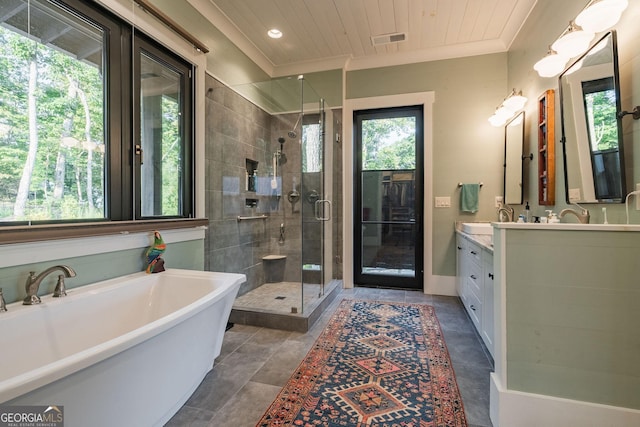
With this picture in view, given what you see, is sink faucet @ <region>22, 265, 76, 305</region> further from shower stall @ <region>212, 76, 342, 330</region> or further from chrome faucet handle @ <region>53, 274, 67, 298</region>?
shower stall @ <region>212, 76, 342, 330</region>

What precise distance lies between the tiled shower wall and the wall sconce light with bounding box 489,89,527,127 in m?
1.85

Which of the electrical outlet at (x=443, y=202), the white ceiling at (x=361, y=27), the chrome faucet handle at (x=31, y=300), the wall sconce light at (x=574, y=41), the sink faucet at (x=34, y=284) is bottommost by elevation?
the chrome faucet handle at (x=31, y=300)

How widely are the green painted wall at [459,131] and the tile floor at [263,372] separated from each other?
116cm

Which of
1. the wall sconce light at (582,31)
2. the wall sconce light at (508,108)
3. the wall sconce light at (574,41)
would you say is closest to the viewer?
the wall sconce light at (582,31)

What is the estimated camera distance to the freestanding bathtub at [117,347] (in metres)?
0.93

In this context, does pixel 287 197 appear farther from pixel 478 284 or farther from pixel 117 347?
pixel 117 347

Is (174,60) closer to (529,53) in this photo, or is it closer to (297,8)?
(297,8)

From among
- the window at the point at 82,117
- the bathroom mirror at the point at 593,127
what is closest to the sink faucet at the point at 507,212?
the bathroom mirror at the point at 593,127

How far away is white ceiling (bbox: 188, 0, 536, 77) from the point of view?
273 cm

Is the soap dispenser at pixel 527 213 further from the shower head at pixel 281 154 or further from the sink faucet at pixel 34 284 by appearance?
the sink faucet at pixel 34 284

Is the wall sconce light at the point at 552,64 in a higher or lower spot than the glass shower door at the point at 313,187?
higher

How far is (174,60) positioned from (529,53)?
10.7ft

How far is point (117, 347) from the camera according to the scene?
3.32ft

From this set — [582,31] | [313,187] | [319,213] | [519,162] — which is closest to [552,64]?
[582,31]
